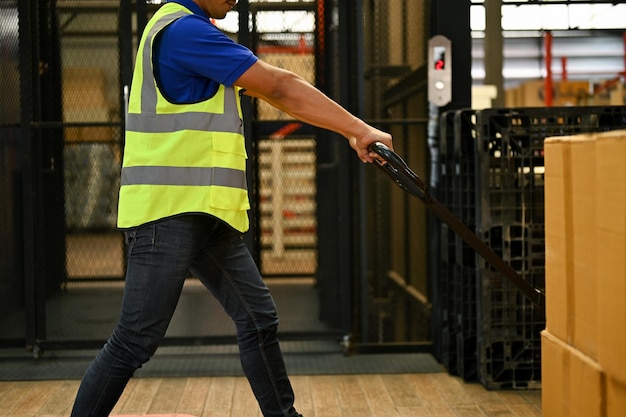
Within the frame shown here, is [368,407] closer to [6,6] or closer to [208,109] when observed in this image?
[208,109]

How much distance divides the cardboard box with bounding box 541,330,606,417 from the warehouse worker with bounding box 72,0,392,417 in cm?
88

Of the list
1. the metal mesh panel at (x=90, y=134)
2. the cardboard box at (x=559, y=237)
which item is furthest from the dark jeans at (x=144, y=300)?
the metal mesh panel at (x=90, y=134)

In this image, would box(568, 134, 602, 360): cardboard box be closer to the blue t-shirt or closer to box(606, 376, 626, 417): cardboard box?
box(606, 376, 626, 417): cardboard box

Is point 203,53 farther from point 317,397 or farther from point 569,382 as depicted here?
point 317,397

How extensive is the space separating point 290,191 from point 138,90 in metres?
2.54

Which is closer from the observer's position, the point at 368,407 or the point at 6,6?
the point at 368,407

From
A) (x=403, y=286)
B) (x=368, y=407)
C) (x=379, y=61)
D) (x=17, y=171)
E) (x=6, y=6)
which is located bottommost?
(x=368, y=407)

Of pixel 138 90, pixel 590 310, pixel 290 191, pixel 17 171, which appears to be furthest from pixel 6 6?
pixel 590 310

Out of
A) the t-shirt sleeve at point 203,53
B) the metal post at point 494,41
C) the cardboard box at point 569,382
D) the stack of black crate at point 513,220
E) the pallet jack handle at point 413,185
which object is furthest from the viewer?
the metal post at point 494,41

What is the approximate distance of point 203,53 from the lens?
9.65 ft

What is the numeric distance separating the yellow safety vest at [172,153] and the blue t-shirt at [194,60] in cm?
3

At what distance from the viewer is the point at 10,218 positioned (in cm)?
552

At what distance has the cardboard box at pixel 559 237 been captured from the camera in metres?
2.72

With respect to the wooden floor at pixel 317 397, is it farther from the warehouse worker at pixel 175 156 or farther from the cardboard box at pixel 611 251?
the cardboard box at pixel 611 251
